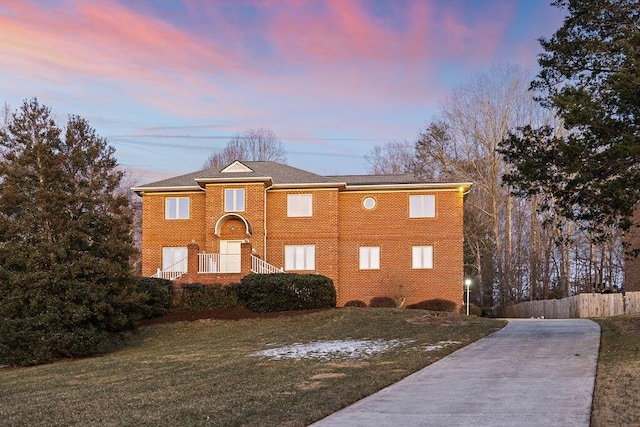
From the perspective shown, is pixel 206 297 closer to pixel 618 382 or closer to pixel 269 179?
pixel 269 179

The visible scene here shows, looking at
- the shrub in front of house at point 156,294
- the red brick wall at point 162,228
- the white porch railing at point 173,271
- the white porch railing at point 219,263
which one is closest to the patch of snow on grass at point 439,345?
the shrub in front of house at point 156,294

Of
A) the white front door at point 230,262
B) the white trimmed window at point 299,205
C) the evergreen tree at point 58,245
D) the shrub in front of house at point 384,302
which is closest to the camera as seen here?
the evergreen tree at point 58,245

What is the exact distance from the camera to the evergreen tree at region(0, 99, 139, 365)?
18562 mm

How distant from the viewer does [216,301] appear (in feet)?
90.0

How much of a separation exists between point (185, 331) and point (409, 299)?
1350 cm

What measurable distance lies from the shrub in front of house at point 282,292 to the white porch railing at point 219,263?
437cm

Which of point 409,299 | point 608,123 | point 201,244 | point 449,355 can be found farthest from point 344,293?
point 608,123

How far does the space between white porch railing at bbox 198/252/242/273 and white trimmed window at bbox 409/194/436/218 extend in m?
8.75

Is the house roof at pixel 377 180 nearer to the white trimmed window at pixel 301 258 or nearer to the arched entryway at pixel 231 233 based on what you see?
the white trimmed window at pixel 301 258

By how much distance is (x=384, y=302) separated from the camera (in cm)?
3341

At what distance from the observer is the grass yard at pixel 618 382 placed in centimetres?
819

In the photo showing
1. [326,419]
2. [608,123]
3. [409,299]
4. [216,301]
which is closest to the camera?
[326,419]

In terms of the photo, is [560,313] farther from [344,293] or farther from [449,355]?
[449,355]

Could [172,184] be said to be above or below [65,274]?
above
